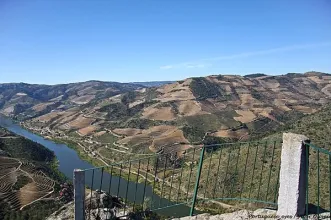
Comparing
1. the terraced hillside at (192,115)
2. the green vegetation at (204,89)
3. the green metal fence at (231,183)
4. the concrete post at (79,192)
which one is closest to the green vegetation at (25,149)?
the terraced hillside at (192,115)

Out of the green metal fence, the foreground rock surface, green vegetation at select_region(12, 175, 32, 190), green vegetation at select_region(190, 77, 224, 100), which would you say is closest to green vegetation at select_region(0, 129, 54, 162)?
the green metal fence

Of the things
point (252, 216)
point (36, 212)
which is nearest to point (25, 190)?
point (36, 212)

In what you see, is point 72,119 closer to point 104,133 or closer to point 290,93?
point 104,133

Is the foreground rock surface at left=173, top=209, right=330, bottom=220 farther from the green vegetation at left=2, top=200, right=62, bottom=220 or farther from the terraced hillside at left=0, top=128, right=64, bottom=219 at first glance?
the terraced hillside at left=0, top=128, right=64, bottom=219

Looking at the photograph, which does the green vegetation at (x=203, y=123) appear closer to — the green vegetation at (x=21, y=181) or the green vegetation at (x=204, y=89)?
the green vegetation at (x=204, y=89)

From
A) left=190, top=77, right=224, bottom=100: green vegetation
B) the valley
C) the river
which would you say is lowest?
the river
